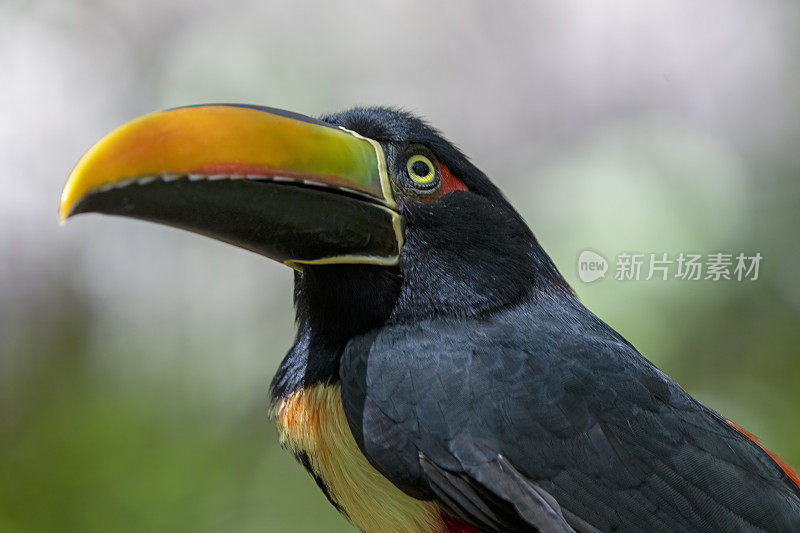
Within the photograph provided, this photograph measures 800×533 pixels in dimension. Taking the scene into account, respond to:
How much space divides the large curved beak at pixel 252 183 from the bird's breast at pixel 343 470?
0.35 metres

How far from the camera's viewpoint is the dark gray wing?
1.64 m

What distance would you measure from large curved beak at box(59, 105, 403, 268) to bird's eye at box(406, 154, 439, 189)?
3.4 inches

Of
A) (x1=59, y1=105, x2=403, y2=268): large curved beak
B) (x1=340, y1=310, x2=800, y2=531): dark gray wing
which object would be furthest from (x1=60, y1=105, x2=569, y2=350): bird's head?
(x1=340, y1=310, x2=800, y2=531): dark gray wing

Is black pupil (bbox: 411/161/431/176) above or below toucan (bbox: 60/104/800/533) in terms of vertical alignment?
above

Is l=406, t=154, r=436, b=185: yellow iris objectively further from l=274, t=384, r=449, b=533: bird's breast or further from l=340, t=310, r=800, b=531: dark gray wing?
l=274, t=384, r=449, b=533: bird's breast

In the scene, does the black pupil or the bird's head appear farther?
the black pupil

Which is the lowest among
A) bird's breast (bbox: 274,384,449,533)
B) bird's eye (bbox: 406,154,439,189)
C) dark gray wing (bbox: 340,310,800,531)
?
bird's breast (bbox: 274,384,449,533)

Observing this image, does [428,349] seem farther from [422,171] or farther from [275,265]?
[275,265]

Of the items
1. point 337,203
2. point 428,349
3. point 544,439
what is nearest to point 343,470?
point 428,349

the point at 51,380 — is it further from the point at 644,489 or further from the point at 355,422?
the point at 644,489

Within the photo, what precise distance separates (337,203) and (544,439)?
26.7 inches

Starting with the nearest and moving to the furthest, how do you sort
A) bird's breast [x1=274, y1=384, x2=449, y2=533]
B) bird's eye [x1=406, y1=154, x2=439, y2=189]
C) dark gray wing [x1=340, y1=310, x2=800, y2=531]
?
dark gray wing [x1=340, y1=310, x2=800, y2=531] → bird's breast [x1=274, y1=384, x2=449, y2=533] → bird's eye [x1=406, y1=154, x2=439, y2=189]

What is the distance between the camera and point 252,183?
1742 mm

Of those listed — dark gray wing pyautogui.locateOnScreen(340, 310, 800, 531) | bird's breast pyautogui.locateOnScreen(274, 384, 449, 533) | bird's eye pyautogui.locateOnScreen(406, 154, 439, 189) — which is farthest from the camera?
bird's eye pyautogui.locateOnScreen(406, 154, 439, 189)
